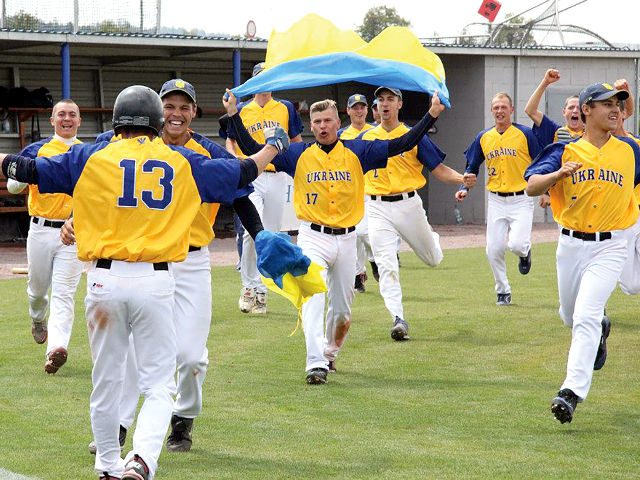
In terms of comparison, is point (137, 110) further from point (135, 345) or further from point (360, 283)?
point (360, 283)

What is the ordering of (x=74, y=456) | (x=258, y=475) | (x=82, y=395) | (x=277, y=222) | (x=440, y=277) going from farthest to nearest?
(x=440, y=277)
(x=277, y=222)
(x=82, y=395)
(x=74, y=456)
(x=258, y=475)

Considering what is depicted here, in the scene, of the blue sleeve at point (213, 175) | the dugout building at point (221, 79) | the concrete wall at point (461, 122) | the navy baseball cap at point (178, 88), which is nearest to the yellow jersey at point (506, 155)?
the navy baseball cap at point (178, 88)

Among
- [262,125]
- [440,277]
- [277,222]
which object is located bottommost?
[440,277]

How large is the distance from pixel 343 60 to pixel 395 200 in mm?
2265

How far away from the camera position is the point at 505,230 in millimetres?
14297

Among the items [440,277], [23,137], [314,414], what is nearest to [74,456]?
[314,414]

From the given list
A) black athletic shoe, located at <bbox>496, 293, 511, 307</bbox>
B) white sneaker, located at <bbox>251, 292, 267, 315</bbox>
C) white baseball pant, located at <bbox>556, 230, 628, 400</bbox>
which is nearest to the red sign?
black athletic shoe, located at <bbox>496, 293, 511, 307</bbox>

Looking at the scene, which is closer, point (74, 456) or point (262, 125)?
point (74, 456)

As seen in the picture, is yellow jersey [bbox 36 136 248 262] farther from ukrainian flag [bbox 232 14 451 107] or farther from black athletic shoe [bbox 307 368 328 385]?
ukrainian flag [bbox 232 14 451 107]

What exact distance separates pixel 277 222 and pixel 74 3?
10716 mm

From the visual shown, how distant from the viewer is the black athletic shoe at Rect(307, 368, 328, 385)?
927cm

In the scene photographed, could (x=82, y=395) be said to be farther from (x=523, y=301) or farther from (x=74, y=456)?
(x=523, y=301)

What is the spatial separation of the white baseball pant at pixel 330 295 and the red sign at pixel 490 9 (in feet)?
67.6

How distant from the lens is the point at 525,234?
46.9 feet
